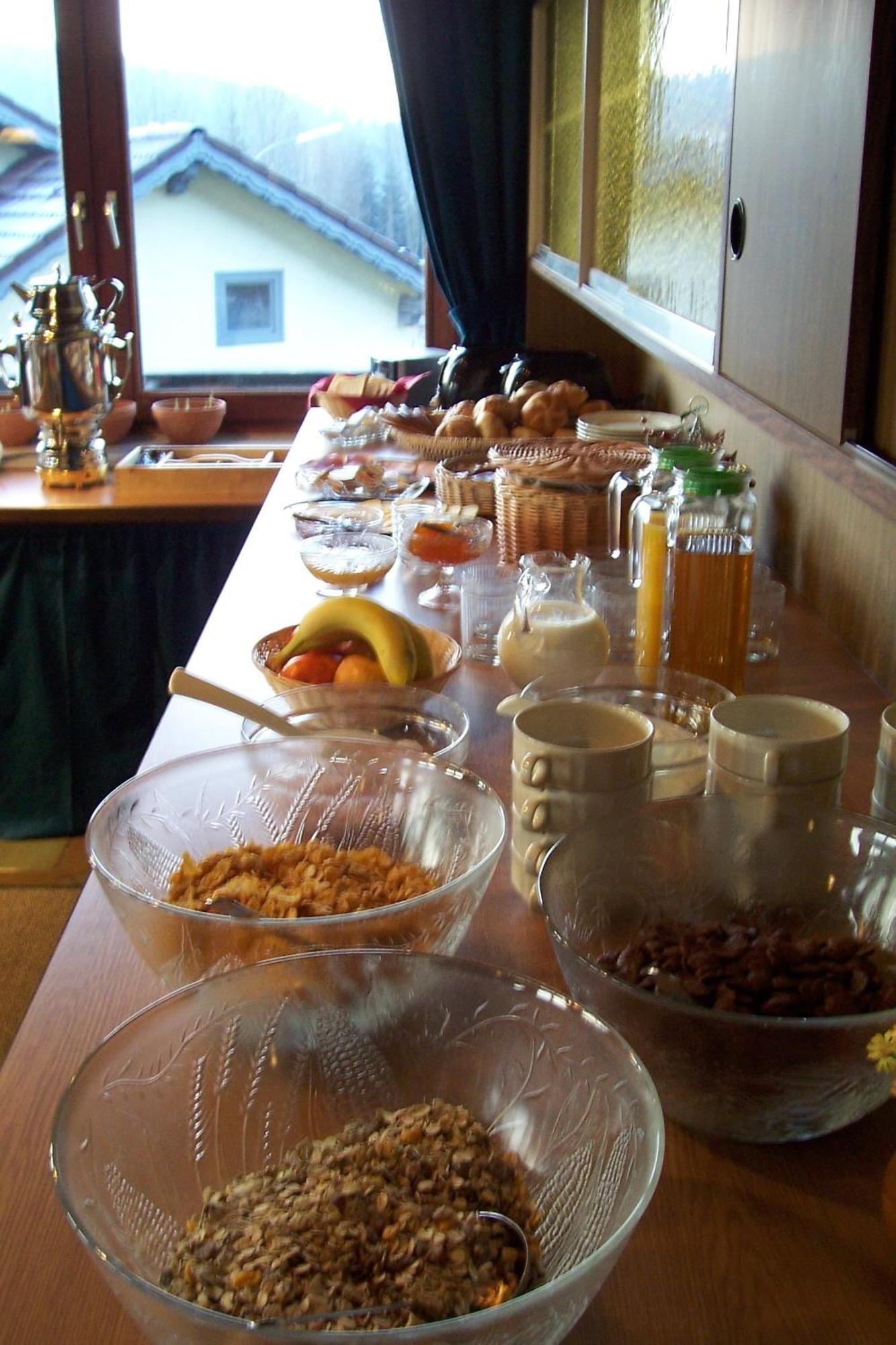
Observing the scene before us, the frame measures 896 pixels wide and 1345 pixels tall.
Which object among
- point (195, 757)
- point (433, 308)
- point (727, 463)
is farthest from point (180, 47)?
point (195, 757)

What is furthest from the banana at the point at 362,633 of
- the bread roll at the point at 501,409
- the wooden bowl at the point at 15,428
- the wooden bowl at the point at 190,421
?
the wooden bowl at the point at 15,428

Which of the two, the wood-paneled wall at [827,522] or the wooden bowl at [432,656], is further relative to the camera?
the wooden bowl at [432,656]

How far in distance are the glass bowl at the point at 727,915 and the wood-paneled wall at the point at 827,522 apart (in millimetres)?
216

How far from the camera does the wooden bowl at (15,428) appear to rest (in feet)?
10.5

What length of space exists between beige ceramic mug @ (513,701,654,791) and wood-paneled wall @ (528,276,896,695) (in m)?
0.22

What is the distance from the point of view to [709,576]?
123cm

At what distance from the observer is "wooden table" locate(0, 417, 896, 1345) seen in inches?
22.1

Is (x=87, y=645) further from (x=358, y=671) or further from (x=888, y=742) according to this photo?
(x=888, y=742)

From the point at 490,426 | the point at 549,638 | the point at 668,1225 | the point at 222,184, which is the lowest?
the point at 668,1225

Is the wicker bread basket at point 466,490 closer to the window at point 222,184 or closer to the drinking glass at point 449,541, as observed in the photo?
the drinking glass at point 449,541

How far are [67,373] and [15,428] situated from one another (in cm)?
45

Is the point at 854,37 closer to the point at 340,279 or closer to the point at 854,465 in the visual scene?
the point at 854,465

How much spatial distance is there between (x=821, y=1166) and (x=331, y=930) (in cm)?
29

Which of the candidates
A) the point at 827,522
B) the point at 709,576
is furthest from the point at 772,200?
the point at 827,522
